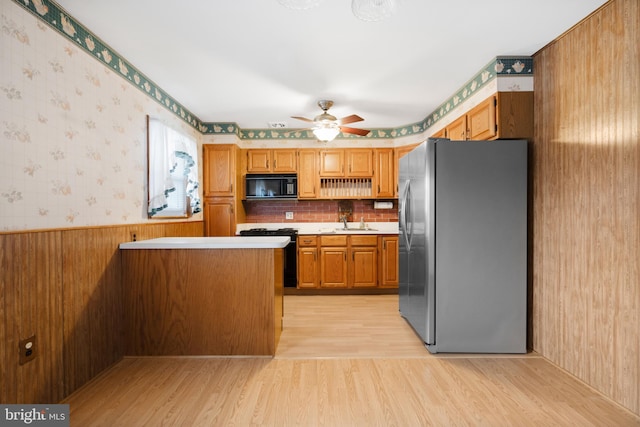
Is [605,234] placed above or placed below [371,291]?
above

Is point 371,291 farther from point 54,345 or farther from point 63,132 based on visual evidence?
point 63,132

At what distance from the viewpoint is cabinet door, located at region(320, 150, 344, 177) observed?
15.1 feet

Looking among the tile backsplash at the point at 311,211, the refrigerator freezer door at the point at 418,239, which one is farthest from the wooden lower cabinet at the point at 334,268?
the refrigerator freezer door at the point at 418,239

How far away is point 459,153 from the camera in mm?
2477

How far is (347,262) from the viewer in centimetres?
430

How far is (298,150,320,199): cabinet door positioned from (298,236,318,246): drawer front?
2.13 feet

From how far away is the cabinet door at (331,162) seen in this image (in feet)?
15.1

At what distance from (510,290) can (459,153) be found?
119cm

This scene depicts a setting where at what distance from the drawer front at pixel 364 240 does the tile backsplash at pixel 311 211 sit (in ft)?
1.93

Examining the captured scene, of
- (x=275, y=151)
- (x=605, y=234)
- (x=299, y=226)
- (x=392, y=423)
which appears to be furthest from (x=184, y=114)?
(x=605, y=234)

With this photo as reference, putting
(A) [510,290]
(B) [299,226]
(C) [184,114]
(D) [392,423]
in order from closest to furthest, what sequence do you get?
1. (D) [392,423]
2. (A) [510,290]
3. (C) [184,114]
4. (B) [299,226]

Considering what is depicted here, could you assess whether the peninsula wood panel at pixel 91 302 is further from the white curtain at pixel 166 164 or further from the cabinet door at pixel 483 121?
the cabinet door at pixel 483 121

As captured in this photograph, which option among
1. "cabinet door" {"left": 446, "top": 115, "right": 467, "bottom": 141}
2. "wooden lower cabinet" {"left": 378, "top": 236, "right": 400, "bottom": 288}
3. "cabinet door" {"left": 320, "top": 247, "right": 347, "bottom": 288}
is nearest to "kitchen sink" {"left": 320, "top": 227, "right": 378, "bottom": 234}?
"cabinet door" {"left": 320, "top": 247, "right": 347, "bottom": 288}

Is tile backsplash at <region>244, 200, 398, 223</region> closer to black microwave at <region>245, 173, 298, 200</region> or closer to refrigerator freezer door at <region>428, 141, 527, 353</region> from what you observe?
black microwave at <region>245, 173, 298, 200</region>
